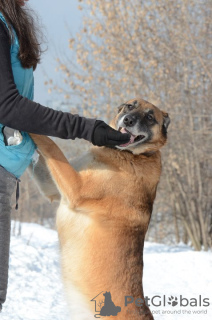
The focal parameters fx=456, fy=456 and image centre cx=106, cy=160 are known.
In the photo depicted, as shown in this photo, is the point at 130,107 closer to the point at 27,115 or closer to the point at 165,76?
the point at 27,115

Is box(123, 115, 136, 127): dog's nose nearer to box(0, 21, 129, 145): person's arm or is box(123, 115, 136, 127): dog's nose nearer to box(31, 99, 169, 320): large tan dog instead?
box(31, 99, 169, 320): large tan dog

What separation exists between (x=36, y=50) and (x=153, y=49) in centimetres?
984

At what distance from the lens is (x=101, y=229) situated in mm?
2785

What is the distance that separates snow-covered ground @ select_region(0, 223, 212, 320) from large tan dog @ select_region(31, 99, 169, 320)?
61 centimetres

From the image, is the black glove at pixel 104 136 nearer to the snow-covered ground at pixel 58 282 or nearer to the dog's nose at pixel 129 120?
the dog's nose at pixel 129 120

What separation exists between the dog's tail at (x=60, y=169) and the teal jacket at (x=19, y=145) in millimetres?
154

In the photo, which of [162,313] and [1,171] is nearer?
[1,171]

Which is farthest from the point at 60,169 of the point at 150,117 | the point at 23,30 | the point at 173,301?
the point at 173,301

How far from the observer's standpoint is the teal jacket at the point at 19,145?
2.15m

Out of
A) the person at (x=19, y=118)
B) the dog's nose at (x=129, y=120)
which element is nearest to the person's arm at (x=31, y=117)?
the person at (x=19, y=118)

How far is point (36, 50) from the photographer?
2.31 m

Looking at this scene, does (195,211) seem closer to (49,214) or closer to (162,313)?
(162,313)

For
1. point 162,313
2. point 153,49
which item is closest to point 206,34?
A: point 153,49

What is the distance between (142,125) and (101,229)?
35.1 inches
